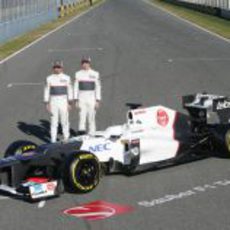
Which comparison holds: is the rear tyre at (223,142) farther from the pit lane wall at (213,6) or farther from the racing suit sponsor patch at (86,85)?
the pit lane wall at (213,6)

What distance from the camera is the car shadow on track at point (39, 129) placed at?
1675 centimetres

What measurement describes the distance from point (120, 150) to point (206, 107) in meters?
2.41

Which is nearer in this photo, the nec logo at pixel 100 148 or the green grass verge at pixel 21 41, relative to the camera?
the nec logo at pixel 100 148

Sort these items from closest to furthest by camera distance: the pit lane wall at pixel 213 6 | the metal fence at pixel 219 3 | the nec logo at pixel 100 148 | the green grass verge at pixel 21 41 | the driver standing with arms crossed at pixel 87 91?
the nec logo at pixel 100 148
the driver standing with arms crossed at pixel 87 91
the green grass verge at pixel 21 41
the pit lane wall at pixel 213 6
the metal fence at pixel 219 3

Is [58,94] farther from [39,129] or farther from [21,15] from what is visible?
[21,15]

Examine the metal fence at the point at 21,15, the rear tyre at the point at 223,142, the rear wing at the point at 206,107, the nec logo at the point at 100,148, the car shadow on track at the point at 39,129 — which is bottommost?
the car shadow on track at the point at 39,129

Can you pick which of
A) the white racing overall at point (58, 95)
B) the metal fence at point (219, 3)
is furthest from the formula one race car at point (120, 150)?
the metal fence at point (219, 3)

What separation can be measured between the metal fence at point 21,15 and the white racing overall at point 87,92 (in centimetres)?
2825

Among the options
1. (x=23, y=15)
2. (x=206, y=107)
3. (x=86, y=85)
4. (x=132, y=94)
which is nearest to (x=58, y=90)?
(x=86, y=85)

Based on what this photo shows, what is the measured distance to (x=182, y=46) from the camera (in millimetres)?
38625

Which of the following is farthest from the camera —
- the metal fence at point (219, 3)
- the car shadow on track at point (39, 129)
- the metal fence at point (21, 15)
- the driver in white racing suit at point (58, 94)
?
the metal fence at point (219, 3)

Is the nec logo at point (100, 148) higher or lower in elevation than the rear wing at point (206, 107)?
lower

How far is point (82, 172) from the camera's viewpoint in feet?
36.9

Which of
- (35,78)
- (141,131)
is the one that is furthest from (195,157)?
(35,78)
